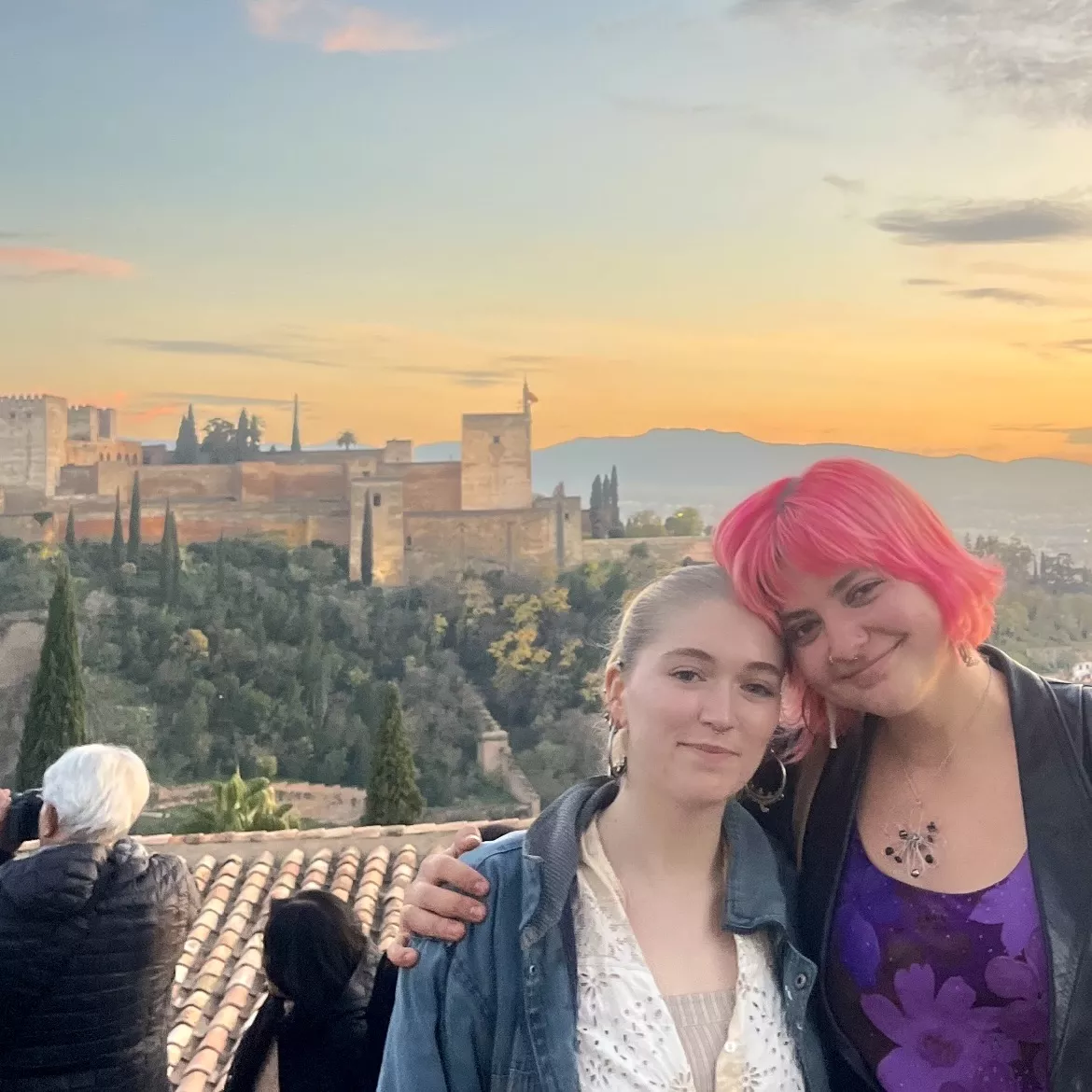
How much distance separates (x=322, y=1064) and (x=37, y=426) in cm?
1720

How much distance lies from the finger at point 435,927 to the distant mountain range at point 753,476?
747 centimetres

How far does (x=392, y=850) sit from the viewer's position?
19.7 ft

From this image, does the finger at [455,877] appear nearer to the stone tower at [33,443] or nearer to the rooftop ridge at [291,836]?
the rooftop ridge at [291,836]

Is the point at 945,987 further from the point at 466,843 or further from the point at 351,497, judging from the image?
the point at 351,497

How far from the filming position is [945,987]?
1.04 meters

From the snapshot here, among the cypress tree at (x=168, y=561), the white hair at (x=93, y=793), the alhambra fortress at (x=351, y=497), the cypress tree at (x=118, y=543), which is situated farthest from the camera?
the alhambra fortress at (x=351, y=497)

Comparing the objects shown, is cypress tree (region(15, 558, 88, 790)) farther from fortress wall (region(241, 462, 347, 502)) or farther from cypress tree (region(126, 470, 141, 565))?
fortress wall (region(241, 462, 347, 502))

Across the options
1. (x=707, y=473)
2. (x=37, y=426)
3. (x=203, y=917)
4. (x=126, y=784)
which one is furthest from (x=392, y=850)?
(x=37, y=426)

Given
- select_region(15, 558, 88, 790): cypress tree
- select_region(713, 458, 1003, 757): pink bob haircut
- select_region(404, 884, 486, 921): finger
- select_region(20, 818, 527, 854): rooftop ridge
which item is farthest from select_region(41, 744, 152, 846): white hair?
select_region(15, 558, 88, 790): cypress tree

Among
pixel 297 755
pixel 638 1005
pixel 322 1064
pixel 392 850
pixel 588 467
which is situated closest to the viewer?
pixel 638 1005

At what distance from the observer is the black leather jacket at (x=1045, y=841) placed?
1.00 metres

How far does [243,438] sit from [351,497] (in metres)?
1.95

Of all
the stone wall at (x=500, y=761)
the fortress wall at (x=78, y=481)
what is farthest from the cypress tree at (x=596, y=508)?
the fortress wall at (x=78, y=481)

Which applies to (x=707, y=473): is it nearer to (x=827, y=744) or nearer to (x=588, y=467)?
(x=588, y=467)
